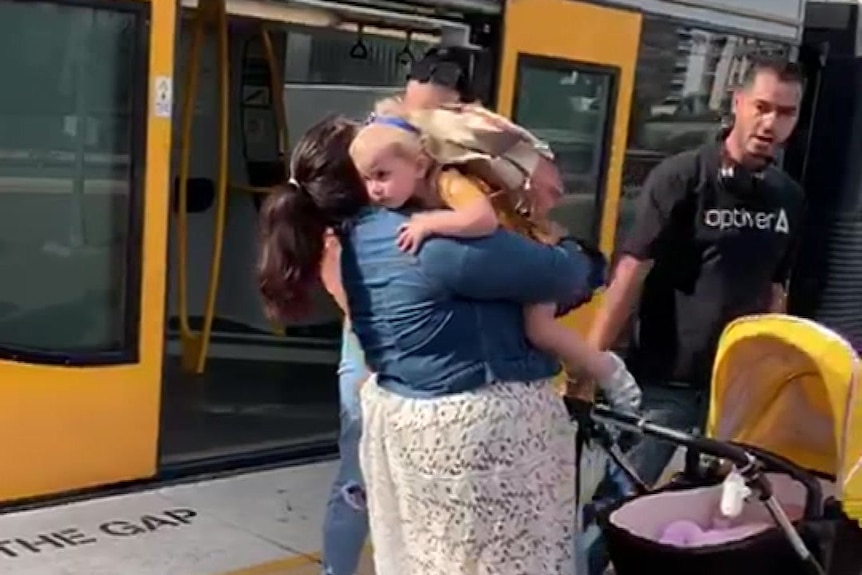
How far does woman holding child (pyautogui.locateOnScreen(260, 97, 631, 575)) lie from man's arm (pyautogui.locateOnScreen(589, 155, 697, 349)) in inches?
38.0

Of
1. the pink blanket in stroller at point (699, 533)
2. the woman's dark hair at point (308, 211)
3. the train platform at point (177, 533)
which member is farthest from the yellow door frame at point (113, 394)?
the pink blanket in stroller at point (699, 533)

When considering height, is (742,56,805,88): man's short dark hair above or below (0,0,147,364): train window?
above

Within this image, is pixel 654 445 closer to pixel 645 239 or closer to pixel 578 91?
pixel 645 239

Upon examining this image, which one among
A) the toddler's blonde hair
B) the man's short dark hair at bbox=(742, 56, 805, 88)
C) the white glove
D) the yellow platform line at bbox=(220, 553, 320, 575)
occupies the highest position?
the man's short dark hair at bbox=(742, 56, 805, 88)

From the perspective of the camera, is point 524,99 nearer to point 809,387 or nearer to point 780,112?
point 780,112

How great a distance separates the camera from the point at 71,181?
4547mm

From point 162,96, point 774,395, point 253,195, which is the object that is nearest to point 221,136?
point 253,195

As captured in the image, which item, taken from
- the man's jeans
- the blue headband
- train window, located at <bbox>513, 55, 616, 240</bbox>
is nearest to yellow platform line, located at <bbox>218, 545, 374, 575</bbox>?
the man's jeans

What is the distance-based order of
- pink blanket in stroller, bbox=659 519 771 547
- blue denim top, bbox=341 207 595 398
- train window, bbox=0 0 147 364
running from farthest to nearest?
train window, bbox=0 0 147 364 < pink blanket in stroller, bbox=659 519 771 547 < blue denim top, bbox=341 207 595 398

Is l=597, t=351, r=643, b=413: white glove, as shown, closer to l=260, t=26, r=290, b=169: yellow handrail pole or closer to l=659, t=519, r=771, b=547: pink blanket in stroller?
l=659, t=519, r=771, b=547: pink blanket in stroller

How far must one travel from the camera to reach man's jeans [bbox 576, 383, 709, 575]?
11.0 ft

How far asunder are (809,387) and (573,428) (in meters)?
0.74

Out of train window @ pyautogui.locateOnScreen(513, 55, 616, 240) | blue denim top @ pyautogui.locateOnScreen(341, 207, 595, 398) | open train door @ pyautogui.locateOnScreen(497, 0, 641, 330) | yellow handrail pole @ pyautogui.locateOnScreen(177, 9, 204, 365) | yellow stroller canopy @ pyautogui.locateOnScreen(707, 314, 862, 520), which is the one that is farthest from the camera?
train window @ pyautogui.locateOnScreen(513, 55, 616, 240)

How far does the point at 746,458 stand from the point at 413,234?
2.65ft
